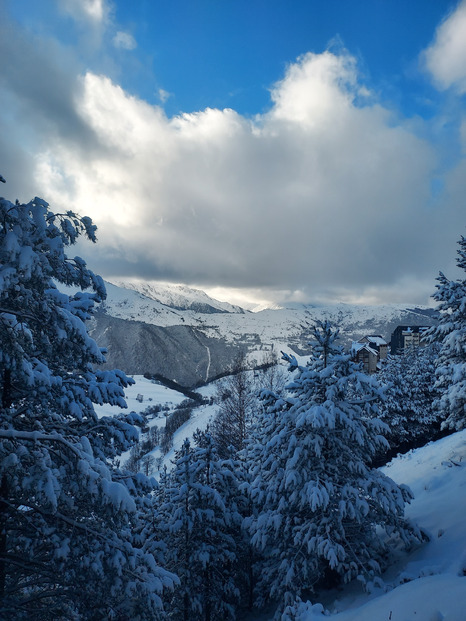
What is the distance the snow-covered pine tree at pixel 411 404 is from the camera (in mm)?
26189

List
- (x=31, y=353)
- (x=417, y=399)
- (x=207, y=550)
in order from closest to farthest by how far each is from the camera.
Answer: (x=31, y=353)
(x=207, y=550)
(x=417, y=399)

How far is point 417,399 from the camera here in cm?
2694

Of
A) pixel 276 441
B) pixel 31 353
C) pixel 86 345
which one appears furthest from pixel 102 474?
pixel 276 441

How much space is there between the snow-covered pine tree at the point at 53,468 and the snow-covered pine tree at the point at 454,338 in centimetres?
1336

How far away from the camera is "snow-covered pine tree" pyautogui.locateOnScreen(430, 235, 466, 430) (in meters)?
13.9

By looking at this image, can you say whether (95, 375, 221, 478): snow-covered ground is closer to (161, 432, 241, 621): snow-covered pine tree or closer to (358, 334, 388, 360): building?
(358, 334, 388, 360): building

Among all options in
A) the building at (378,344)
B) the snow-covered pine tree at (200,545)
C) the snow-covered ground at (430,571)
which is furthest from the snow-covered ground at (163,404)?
the snow-covered ground at (430,571)

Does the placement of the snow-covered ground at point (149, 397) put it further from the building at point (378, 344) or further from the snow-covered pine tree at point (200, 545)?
the snow-covered pine tree at point (200, 545)

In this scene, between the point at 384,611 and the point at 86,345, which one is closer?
the point at 86,345

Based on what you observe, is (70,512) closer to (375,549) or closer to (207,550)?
(207,550)

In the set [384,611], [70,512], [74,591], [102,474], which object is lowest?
[384,611]

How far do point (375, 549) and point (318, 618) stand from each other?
3.49m

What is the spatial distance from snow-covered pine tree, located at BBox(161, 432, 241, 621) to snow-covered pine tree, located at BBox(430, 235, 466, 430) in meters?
10.1

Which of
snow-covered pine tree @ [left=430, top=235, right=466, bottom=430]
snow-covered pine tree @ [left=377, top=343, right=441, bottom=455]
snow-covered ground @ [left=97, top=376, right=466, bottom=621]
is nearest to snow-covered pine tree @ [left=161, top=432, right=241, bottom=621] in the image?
snow-covered ground @ [left=97, top=376, right=466, bottom=621]
